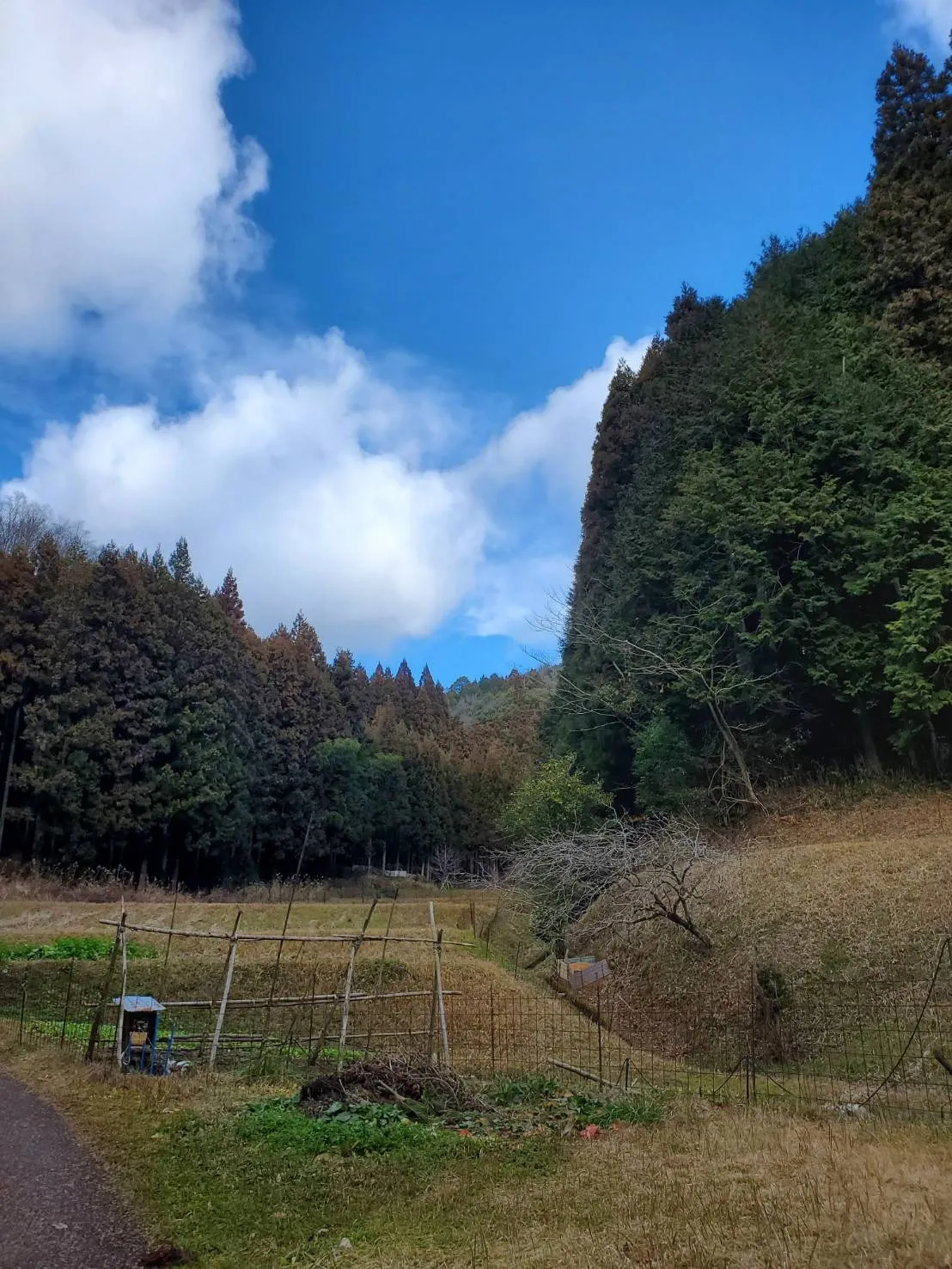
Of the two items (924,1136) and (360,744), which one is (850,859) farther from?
(360,744)

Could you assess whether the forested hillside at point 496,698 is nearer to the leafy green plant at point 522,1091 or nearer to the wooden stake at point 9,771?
the wooden stake at point 9,771

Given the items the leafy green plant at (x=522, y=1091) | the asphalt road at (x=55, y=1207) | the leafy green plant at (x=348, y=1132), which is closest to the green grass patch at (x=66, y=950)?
the asphalt road at (x=55, y=1207)

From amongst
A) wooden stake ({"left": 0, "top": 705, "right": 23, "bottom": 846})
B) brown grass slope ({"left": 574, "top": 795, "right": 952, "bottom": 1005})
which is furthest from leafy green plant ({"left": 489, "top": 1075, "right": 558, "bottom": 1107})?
wooden stake ({"left": 0, "top": 705, "right": 23, "bottom": 846})

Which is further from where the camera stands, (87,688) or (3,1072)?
(87,688)

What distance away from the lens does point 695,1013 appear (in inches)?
509

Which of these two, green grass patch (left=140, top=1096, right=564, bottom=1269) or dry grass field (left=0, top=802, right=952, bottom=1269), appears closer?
dry grass field (left=0, top=802, right=952, bottom=1269)

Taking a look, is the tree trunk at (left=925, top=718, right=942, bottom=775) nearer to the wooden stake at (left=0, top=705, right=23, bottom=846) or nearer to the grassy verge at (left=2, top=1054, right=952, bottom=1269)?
the grassy verge at (left=2, top=1054, right=952, bottom=1269)

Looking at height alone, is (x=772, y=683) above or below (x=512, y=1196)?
above

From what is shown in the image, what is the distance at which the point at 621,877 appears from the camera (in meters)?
15.3

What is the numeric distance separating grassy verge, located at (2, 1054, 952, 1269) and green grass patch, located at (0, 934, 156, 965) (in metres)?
8.01

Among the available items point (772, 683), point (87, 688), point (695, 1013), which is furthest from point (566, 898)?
point (87, 688)

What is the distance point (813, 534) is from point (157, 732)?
2192cm

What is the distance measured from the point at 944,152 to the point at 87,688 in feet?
100

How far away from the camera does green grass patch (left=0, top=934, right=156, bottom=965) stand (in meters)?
14.9
